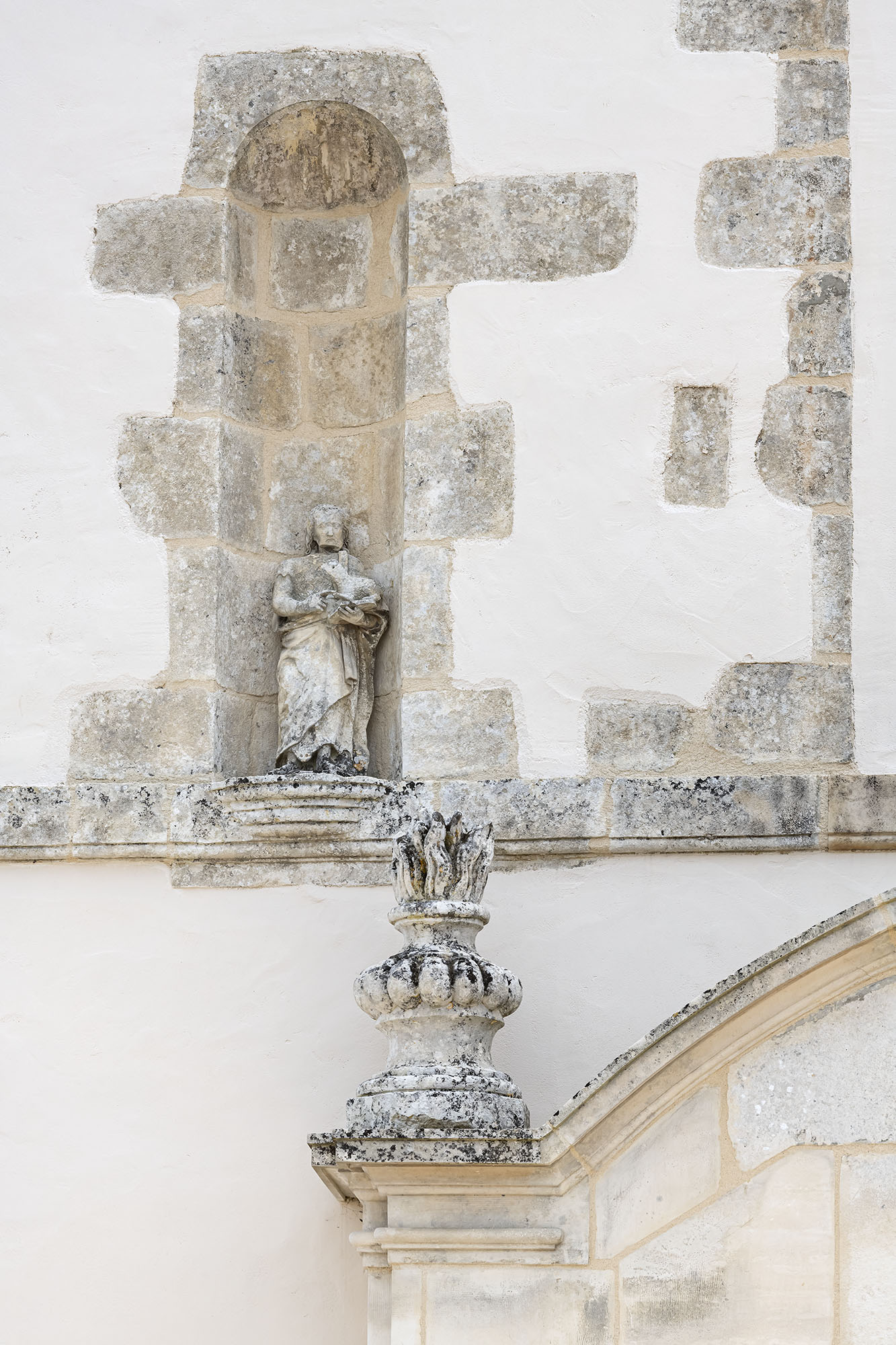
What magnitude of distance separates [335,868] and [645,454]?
1169mm

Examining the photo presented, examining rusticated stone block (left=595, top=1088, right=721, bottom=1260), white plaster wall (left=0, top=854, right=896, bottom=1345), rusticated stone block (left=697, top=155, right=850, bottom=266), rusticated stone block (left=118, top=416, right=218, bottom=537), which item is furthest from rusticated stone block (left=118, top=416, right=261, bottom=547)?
rusticated stone block (left=595, top=1088, right=721, bottom=1260)

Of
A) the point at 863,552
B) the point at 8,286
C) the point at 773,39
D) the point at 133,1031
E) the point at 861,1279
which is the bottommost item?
the point at 861,1279

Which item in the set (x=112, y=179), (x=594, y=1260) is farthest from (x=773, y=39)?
(x=594, y=1260)

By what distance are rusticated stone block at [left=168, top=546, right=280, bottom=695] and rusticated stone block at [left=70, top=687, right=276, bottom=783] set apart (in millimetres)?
63

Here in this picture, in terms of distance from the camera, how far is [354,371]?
5301 mm

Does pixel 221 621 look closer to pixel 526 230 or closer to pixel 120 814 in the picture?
pixel 120 814

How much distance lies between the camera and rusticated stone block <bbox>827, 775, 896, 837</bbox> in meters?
4.55

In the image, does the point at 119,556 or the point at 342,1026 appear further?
the point at 119,556

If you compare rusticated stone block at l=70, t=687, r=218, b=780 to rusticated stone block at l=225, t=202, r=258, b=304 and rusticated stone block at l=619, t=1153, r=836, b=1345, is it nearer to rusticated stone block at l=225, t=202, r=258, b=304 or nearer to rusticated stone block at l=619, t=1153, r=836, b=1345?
rusticated stone block at l=225, t=202, r=258, b=304

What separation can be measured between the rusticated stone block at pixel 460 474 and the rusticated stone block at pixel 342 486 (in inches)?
8.2

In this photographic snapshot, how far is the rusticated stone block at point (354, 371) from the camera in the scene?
5.25 m

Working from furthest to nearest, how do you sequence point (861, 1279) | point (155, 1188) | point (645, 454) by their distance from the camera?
point (645, 454), point (155, 1188), point (861, 1279)

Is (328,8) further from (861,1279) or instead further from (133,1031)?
(861,1279)

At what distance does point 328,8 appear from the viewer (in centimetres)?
518
